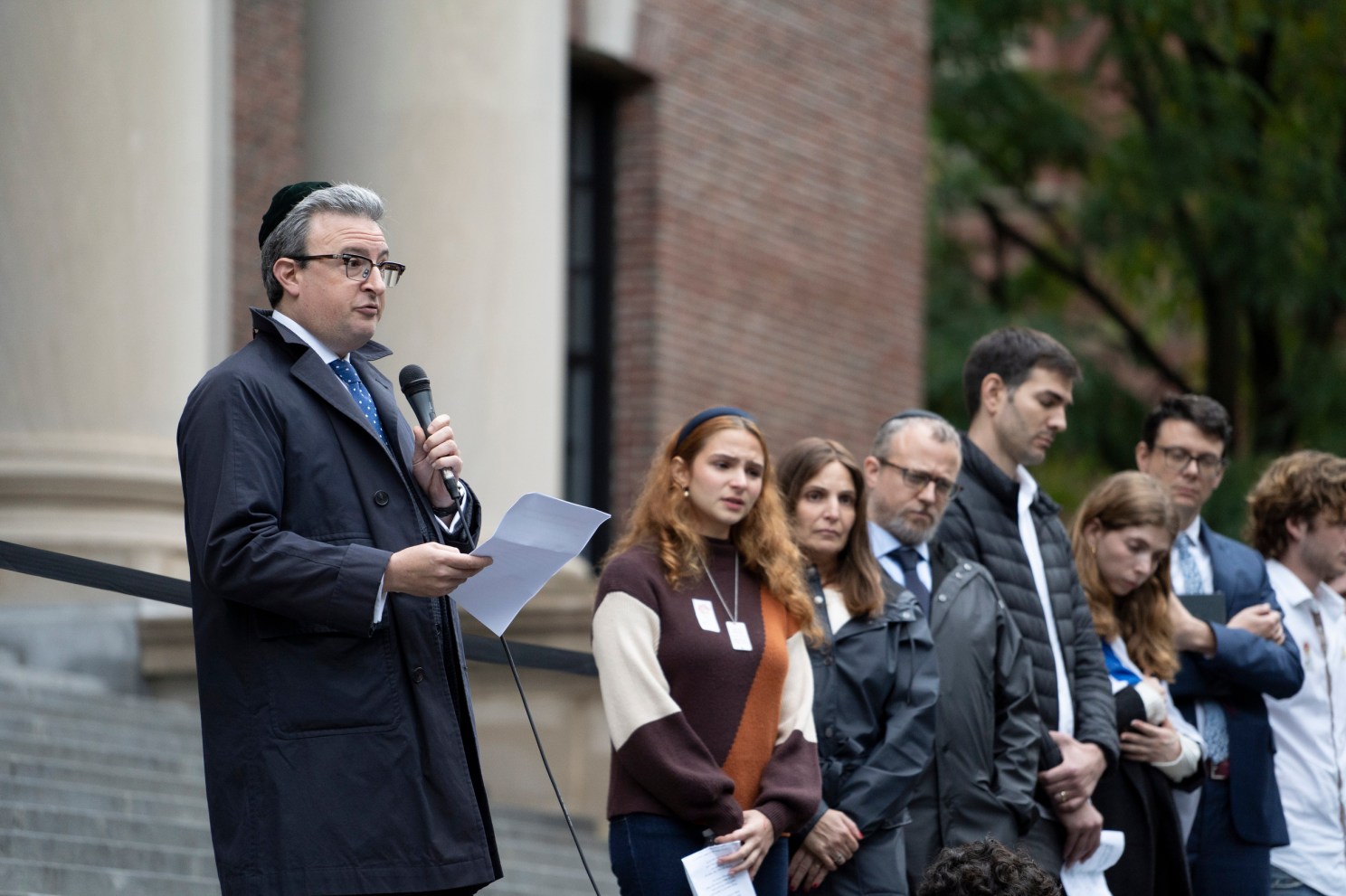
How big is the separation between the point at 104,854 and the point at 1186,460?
3992mm

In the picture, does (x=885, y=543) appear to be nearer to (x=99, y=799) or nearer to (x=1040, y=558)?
(x=1040, y=558)

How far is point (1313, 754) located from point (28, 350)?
19.9 ft

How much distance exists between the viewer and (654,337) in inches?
571

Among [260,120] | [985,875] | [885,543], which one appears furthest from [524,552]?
[260,120]

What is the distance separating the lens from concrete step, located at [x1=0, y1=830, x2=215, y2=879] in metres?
6.55

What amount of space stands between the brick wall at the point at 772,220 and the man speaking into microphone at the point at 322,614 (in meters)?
9.93

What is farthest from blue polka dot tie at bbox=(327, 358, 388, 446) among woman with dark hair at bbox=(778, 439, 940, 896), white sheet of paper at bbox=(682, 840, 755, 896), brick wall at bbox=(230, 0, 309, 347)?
brick wall at bbox=(230, 0, 309, 347)

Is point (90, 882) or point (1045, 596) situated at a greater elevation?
point (1045, 596)

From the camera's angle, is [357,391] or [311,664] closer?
[311,664]

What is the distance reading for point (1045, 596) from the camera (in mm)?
6512

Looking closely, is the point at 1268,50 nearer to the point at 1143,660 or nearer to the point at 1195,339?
the point at 1195,339

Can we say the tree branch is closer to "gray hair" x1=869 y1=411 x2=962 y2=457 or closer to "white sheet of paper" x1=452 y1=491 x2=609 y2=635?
"gray hair" x1=869 y1=411 x2=962 y2=457

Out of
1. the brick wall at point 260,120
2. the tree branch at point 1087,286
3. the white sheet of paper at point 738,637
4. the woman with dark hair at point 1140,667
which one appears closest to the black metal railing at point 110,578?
the white sheet of paper at point 738,637

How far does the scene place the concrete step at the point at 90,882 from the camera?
629 cm
